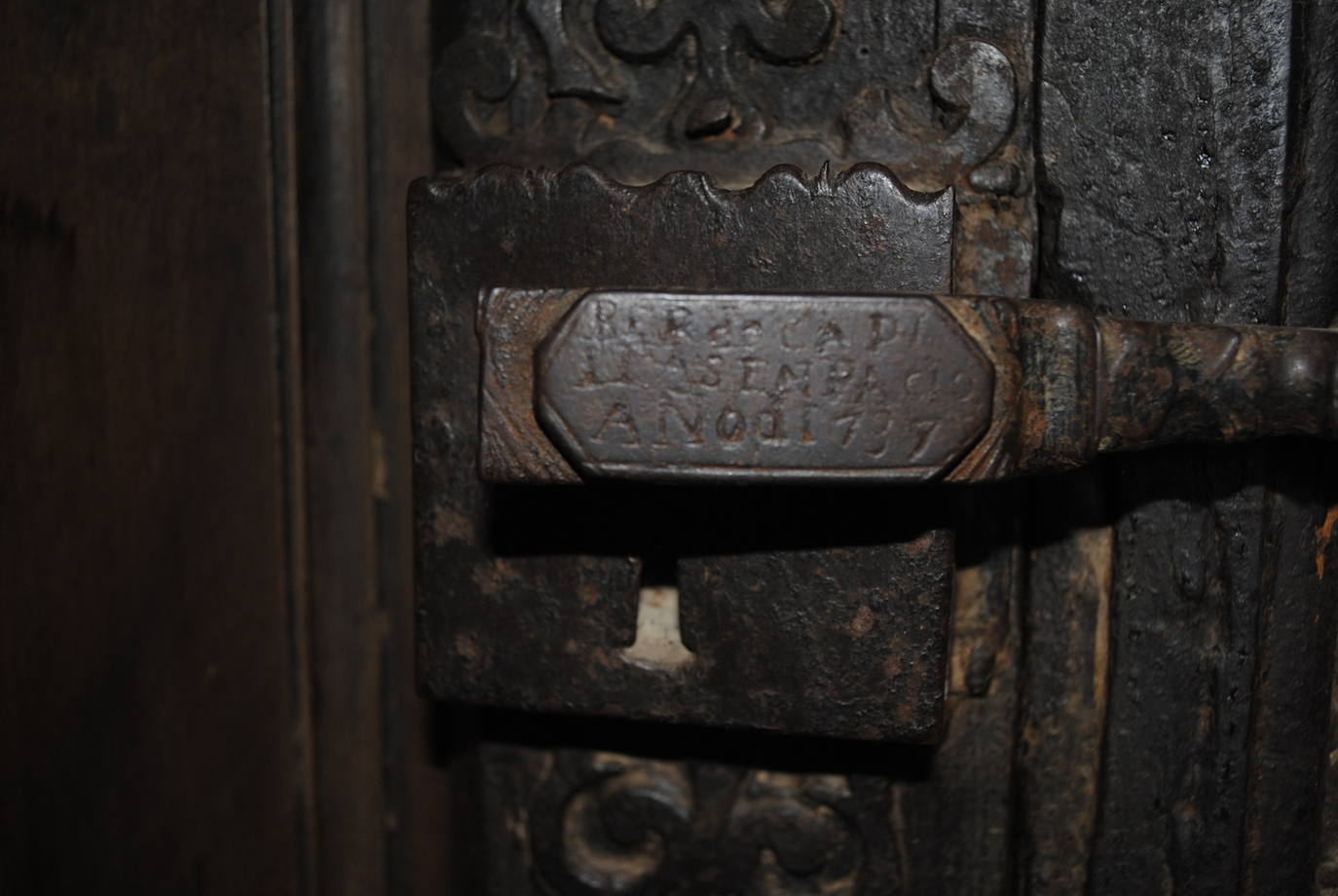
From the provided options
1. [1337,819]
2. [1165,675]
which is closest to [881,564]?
[1165,675]

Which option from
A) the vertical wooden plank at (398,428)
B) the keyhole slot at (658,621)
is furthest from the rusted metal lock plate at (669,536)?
the vertical wooden plank at (398,428)

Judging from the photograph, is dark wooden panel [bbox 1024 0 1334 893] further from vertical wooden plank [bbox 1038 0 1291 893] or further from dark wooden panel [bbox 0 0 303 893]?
dark wooden panel [bbox 0 0 303 893]

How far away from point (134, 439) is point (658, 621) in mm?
343

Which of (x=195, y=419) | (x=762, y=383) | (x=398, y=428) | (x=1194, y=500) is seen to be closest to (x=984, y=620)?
(x=1194, y=500)

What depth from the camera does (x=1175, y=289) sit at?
48cm

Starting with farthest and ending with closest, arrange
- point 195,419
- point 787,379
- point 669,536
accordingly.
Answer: point 195,419, point 669,536, point 787,379

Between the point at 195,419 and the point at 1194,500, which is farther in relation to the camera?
the point at 195,419

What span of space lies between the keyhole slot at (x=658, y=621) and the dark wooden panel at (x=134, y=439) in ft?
0.82

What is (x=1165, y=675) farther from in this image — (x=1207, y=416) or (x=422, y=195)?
(x=422, y=195)

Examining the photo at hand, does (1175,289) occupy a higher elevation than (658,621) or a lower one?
higher

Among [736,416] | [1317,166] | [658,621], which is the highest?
[1317,166]

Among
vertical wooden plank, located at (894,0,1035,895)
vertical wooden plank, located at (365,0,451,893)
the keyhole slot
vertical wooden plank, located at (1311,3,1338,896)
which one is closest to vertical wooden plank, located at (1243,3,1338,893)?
vertical wooden plank, located at (1311,3,1338,896)

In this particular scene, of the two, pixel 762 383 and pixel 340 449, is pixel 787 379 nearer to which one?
pixel 762 383

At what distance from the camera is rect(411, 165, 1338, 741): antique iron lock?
40 cm
